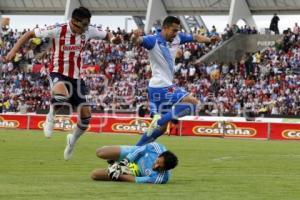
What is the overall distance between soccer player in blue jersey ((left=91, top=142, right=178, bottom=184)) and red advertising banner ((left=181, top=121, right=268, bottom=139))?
975 inches

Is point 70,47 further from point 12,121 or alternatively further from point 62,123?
point 12,121

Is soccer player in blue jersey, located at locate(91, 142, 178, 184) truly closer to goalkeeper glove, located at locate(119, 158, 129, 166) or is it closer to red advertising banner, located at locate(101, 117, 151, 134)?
goalkeeper glove, located at locate(119, 158, 129, 166)

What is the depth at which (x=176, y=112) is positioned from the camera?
54.2 feet

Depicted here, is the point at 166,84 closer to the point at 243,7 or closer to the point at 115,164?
the point at 115,164

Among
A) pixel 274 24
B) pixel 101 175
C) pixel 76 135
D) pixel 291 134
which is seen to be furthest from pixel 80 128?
pixel 274 24

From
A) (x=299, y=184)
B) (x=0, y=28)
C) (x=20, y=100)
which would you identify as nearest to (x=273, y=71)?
(x=20, y=100)

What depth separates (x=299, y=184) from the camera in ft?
43.8

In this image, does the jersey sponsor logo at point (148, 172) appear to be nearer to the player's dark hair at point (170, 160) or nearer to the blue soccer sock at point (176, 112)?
the player's dark hair at point (170, 160)

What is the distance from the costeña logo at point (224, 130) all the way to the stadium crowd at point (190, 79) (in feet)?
11.3

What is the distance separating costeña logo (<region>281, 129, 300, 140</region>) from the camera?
120ft

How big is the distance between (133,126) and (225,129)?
184 inches

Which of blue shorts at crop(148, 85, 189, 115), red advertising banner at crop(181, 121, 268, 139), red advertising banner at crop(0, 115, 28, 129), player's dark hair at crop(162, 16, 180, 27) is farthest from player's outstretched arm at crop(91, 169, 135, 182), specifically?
red advertising banner at crop(0, 115, 28, 129)

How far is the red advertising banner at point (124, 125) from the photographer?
40000 mm

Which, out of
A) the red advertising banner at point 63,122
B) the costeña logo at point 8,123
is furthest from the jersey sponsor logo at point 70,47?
the costeña logo at point 8,123
